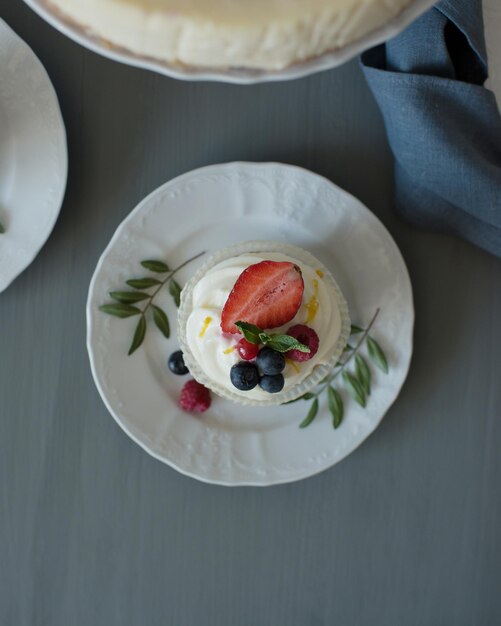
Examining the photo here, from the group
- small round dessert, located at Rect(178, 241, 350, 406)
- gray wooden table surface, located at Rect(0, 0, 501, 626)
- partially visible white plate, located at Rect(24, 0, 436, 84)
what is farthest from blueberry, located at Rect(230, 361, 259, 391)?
partially visible white plate, located at Rect(24, 0, 436, 84)

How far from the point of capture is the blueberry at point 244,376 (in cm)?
99

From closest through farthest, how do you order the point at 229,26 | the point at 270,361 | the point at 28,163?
the point at 229,26 → the point at 270,361 → the point at 28,163

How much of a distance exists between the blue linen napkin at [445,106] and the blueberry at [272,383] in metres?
0.36

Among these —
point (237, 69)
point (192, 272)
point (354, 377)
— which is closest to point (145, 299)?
point (192, 272)

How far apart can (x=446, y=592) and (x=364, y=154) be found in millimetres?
734

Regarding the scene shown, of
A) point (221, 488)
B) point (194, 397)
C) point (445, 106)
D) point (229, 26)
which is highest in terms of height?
point (445, 106)

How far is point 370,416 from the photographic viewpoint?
1160 millimetres

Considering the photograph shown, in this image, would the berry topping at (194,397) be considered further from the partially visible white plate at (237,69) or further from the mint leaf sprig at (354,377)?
the partially visible white plate at (237,69)

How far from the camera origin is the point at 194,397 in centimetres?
116

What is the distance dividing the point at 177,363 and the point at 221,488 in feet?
0.74

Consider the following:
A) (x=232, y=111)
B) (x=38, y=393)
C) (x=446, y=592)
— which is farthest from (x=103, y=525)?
(x=232, y=111)

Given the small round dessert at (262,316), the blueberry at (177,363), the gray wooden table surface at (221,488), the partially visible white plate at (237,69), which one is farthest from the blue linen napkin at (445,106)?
the partially visible white plate at (237,69)

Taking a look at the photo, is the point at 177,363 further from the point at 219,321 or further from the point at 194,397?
the point at 219,321

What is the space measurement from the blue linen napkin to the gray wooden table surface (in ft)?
0.37
